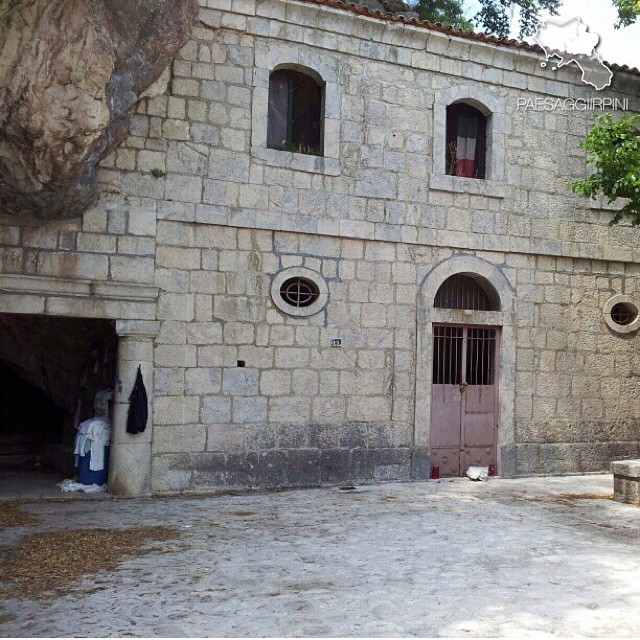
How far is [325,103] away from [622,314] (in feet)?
19.7

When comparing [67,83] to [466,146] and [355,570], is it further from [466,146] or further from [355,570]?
[466,146]

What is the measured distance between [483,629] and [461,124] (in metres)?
A: 8.38

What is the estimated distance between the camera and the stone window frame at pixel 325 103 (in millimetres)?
9500

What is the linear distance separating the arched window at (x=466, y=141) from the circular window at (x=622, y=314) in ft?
9.75

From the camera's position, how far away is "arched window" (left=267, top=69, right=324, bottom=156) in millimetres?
9992

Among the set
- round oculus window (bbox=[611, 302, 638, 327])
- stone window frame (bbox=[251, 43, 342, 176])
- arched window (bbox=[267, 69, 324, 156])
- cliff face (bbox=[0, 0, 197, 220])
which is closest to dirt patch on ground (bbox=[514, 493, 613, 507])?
round oculus window (bbox=[611, 302, 638, 327])

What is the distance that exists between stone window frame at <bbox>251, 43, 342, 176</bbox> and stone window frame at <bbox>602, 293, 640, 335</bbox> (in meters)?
4.97

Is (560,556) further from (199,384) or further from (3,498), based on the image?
(3,498)

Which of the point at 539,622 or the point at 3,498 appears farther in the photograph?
the point at 3,498

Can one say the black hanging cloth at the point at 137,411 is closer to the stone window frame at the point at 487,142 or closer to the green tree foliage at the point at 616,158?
the stone window frame at the point at 487,142

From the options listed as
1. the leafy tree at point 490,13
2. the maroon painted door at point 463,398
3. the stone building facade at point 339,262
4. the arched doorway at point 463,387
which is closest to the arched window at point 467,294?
the arched doorway at point 463,387

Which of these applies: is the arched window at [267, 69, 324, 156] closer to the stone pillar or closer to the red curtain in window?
the red curtain in window

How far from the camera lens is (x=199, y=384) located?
906 centimetres

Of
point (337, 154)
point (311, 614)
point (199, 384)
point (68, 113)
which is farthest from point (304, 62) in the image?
point (311, 614)
